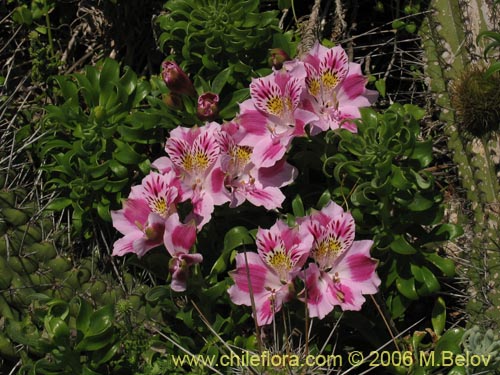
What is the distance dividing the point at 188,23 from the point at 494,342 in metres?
1.27

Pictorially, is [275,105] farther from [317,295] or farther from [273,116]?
[317,295]

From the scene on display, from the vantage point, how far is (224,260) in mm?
2340

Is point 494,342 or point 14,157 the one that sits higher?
point 14,157

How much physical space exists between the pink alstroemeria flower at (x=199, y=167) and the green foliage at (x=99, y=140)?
0.24 metres

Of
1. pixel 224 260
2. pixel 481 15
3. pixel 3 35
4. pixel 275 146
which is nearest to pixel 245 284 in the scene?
pixel 224 260

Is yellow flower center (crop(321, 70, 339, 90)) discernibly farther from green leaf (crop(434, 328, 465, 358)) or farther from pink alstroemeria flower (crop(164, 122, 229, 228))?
green leaf (crop(434, 328, 465, 358))

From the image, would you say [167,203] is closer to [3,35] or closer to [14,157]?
[14,157]

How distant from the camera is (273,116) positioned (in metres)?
2.30

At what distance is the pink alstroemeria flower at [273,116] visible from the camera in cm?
225

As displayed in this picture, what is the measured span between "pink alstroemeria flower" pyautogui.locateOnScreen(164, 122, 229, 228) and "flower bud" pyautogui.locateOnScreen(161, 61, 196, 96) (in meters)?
0.15

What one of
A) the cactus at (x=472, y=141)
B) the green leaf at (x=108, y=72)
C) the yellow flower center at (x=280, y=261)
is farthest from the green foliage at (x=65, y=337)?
the cactus at (x=472, y=141)

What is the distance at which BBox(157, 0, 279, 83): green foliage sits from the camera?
97.6 inches

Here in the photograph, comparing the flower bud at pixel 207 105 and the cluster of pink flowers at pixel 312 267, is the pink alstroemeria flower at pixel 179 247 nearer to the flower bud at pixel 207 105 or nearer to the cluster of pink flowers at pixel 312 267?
the cluster of pink flowers at pixel 312 267

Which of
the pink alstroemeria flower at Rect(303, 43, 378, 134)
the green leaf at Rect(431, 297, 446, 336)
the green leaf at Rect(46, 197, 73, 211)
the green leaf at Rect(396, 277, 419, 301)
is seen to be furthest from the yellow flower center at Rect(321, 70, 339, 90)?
the green leaf at Rect(46, 197, 73, 211)
